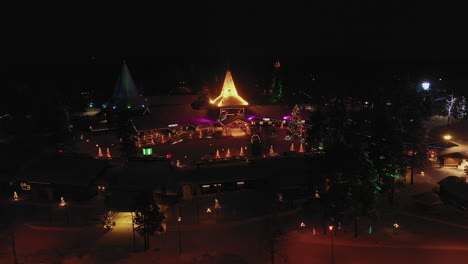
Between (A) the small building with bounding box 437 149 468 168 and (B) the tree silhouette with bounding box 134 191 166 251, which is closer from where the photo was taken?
(B) the tree silhouette with bounding box 134 191 166 251

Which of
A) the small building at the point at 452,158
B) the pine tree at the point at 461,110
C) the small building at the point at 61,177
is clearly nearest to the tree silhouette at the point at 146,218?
the small building at the point at 61,177

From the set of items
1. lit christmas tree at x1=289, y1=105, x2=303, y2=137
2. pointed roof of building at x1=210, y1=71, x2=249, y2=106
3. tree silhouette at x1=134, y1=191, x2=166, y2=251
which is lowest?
tree silhouette at x1=134, y1=191, x2=166, y2=251

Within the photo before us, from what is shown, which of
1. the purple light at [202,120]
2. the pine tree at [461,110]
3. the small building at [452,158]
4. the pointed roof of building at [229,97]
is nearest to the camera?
the small building at [452,158]

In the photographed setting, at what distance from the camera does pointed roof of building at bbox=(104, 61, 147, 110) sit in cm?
4609

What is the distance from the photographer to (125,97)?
156 ft

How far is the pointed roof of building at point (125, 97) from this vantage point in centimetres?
4609

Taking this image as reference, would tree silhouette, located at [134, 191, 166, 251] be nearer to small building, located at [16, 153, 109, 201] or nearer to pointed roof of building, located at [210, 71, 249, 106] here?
small building, located at [16, 153, 109, 201]

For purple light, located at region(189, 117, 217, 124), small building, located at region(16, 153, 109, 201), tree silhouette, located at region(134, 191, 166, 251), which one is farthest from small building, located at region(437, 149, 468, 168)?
small building, located at region(16, 153, 109, 201)

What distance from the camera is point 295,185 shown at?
76.1 feet

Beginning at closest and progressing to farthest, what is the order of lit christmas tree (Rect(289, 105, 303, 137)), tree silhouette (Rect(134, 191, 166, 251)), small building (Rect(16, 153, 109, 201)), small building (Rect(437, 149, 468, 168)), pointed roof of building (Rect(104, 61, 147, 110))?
tree silhouette (Rect(134, 191, 166, 251)) → small building (Rect(16, 153, 109, 201)) → small building (Rect(437, 149, 468, 168)) → lit christmas tree (Rect(289, 105, 303, 137)) → pointed roof of building (Rect(104, 61, 147, 110))

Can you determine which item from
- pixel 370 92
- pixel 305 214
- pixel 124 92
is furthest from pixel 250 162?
pixel 370 92

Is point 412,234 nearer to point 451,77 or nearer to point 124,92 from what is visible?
point 124,92

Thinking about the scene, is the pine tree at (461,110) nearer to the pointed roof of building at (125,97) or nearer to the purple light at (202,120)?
the purple light at (202,120)

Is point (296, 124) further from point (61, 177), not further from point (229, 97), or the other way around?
point (61, 177)
